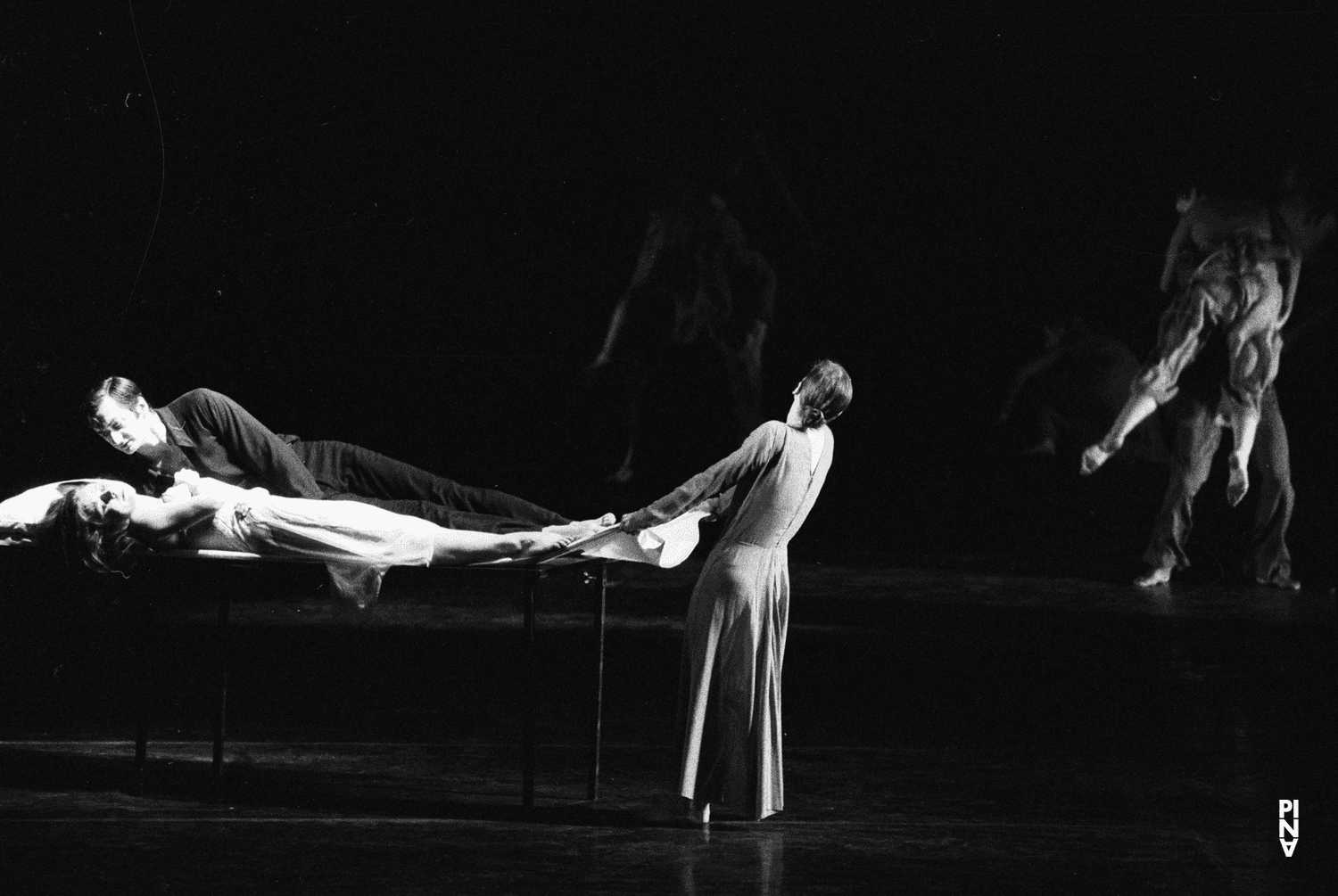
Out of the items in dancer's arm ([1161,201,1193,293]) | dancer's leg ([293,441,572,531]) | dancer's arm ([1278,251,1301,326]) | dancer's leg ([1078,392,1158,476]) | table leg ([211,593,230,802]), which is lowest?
table leg ([211,593,230,802])

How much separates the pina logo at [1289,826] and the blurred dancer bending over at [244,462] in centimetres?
205

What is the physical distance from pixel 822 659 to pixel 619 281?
12.2 ft

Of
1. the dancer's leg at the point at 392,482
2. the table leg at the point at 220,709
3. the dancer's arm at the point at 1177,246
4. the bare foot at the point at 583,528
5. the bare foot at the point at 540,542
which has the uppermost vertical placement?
the dancer's arm at the point at 1177,246

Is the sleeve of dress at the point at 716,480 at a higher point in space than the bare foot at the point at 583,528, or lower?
higher

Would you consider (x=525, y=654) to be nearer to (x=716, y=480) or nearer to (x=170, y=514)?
(x=716, y=480)

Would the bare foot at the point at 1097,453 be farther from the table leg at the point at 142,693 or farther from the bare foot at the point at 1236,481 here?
the table leg at the point at 142,693

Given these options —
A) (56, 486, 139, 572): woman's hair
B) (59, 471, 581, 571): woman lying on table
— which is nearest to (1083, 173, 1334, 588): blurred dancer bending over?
(59, 471, 581, 571): woman lying on table

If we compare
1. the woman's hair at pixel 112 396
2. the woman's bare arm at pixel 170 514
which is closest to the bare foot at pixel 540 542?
the woman's bare arm at pixel 170 514

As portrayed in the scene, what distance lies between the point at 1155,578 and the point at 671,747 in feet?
11.2

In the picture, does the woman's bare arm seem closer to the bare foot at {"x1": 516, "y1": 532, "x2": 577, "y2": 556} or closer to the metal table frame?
the metal table frame

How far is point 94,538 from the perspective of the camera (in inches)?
171

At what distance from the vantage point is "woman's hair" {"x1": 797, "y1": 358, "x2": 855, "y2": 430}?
413 cm

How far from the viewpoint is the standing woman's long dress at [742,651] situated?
4.16 m

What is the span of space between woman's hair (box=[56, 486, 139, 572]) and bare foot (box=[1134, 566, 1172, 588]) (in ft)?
16.0
